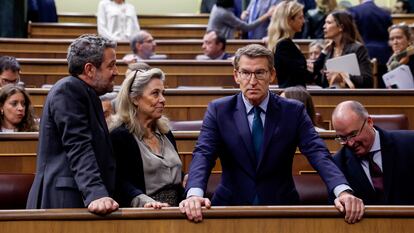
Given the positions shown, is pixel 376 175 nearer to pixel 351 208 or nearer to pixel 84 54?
pixel 351 208

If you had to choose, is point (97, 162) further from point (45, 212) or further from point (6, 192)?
point (6, 192)

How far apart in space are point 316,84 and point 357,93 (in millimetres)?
596

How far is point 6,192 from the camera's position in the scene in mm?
4156

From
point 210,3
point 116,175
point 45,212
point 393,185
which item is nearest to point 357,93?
point 393,185

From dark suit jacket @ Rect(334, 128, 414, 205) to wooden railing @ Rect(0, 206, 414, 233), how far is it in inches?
24.6

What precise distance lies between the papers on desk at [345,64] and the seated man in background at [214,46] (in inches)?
63.5

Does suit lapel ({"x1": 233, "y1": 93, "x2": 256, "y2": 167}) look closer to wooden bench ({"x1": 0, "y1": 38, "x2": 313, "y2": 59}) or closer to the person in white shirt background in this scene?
wooden bench ({"x1": 0, "y1": 38, "x2": 313, "y2": 59})

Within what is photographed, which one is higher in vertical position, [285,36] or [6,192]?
[285,36]

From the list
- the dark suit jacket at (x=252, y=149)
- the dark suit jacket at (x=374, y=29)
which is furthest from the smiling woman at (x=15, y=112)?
the dark suit jacket at (x=374, y=29)

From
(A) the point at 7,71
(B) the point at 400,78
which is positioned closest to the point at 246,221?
(A) the point at 7,71

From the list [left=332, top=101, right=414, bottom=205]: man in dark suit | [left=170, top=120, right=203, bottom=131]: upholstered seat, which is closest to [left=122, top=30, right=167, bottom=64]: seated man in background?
[left=170, top=120, right=203, bottom=131]: upholstered seat

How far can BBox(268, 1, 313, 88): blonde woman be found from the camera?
19.4 feet

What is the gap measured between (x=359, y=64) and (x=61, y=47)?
11.4 feet

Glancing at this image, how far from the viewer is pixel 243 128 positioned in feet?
11.7
